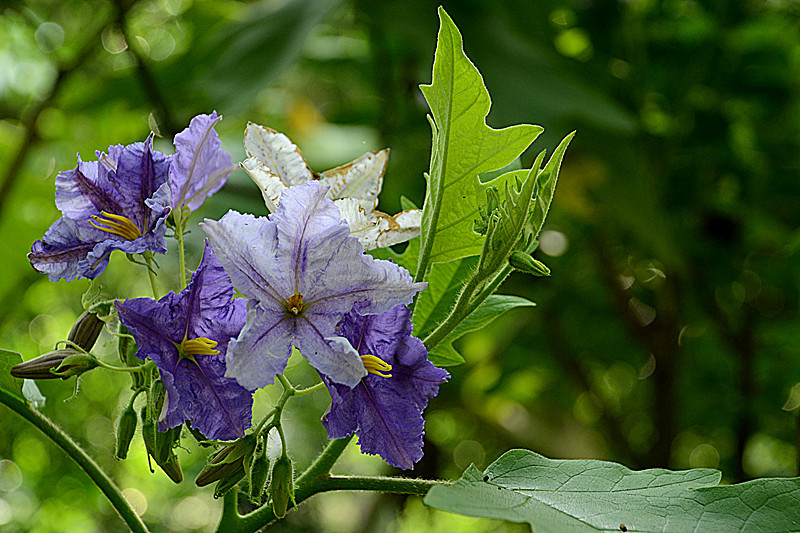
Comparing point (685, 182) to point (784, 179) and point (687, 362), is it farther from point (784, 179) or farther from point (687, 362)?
point (687, 362)

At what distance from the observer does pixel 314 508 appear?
205 centimetres

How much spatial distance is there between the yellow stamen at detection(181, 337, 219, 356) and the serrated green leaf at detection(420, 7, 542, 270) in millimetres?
119

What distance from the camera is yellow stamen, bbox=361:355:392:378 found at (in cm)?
31

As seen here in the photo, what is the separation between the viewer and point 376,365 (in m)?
0.31

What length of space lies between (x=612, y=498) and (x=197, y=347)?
20 cm

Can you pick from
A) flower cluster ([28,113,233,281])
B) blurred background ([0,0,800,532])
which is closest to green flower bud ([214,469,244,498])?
flower cluster ([28,113,233,281])

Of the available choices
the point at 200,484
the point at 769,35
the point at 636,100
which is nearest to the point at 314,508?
the point at 636,100

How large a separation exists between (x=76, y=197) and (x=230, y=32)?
78 centimetres

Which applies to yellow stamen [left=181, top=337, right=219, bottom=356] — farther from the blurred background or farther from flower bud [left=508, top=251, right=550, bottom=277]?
the blurred background

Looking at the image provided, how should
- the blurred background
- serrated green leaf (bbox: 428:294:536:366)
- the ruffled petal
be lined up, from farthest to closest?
the blurred background → serrated green leaf (bbox: 428:294:536:366) → the ruffled petal

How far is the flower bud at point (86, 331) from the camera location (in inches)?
13.0

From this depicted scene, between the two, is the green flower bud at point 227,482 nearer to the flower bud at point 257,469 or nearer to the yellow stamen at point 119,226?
the flower bud at point 257,469

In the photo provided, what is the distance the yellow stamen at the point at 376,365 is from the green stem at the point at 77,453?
0.48ft

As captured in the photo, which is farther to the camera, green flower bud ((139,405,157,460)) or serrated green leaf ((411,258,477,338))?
serrated green leaf ((411,258,477,338))
